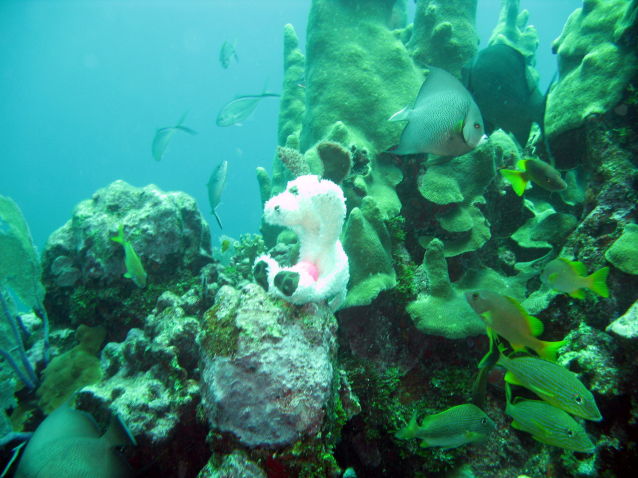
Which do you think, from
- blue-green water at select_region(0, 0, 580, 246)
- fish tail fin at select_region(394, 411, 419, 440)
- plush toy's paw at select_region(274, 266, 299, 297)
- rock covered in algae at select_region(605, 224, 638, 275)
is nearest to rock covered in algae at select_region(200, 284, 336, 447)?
plush toy's paw at select_region(274, 266, 299, 297)

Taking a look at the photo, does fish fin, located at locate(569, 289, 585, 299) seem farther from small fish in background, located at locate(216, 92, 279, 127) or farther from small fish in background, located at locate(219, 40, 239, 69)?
small fish in background, located at locate(219, 40, 239, 69)

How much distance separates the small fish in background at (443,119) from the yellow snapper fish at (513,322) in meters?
1.17

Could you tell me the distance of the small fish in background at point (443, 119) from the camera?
95.7 inches

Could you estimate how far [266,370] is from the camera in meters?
1.68

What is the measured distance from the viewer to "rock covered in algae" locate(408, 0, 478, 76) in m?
5.44

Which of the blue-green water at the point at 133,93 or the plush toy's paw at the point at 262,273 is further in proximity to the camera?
the blue-green water at the point at 133,93

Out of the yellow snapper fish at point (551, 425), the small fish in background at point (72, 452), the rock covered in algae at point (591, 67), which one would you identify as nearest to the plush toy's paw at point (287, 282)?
the small fish in background at point (72, 452)

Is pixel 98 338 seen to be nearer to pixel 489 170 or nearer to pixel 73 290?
pixel 73 290

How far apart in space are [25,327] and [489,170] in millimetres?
6213

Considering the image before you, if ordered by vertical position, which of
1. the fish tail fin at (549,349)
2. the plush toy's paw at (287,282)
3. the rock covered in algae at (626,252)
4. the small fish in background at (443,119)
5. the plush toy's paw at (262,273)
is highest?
the small fish in background at (443,119)

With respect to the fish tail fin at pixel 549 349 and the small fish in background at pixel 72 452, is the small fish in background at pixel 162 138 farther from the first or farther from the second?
the fish tail fin at pixel 549 349

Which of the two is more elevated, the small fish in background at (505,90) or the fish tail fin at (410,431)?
the small fish in background at (505,90)

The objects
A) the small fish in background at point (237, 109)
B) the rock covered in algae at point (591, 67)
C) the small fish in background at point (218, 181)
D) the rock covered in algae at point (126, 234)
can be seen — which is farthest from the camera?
the small fish in background at point (237, 109)

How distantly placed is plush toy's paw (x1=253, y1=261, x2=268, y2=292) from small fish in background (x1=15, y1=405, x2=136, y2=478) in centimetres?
120
